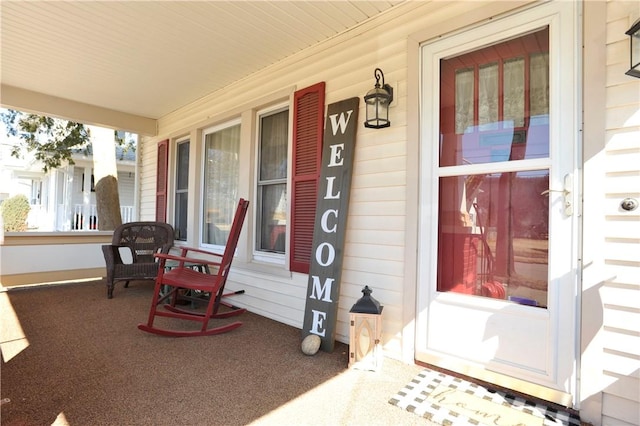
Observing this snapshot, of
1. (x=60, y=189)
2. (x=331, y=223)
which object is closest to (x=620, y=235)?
(x=331, y=223)

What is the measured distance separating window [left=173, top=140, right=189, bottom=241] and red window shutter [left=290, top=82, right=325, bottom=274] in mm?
2644

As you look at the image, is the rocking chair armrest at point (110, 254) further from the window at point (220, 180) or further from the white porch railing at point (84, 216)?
the white porch railing at point (84, 216)

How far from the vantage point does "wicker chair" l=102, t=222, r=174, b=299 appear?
4.25 meters

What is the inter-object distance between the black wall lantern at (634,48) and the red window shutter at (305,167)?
2079mm

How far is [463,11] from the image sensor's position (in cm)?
226

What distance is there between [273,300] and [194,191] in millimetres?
2277

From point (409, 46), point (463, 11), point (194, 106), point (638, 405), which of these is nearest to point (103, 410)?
point (638, 405)

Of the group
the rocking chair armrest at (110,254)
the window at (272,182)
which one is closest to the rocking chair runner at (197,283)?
the window at (272,182)

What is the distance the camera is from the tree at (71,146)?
7.00 metres

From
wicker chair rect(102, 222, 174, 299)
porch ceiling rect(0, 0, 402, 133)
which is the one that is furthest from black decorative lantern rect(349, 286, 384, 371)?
wicker chair rect(102, 222, 174, 299)

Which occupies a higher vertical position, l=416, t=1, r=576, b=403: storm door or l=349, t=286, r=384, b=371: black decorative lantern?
l=416, t=1, r=576, b=403: storm door

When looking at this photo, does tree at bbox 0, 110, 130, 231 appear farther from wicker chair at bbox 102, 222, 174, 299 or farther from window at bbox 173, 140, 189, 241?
wicker chair at bbox 102, 222, 174, 299

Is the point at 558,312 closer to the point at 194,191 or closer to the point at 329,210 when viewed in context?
the point at 329,210

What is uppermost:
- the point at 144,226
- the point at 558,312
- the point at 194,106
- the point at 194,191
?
the point at 194,106
